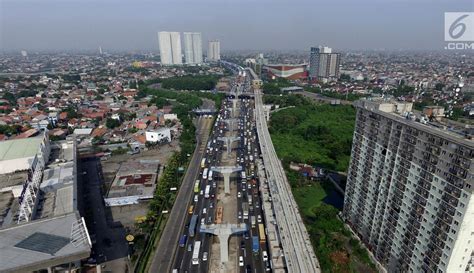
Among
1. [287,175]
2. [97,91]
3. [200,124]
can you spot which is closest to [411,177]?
[287,175]

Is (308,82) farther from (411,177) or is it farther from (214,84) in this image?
(411,177)

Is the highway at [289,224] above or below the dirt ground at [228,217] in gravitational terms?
above

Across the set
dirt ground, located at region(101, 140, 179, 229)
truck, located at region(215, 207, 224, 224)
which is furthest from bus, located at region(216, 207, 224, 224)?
dirt ground, located at region(101, 140, 179, 229)

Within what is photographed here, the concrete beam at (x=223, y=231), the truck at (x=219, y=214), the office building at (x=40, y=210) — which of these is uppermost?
the office building at (x=40, y=210)

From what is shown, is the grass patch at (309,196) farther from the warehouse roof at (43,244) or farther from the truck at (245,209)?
the warehouse roof at (43,244)

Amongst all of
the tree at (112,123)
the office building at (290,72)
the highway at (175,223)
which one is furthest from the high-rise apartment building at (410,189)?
the office building at (290,72)

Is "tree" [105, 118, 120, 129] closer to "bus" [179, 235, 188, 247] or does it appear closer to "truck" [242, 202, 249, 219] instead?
"truck" [242, 202, 249, 219]

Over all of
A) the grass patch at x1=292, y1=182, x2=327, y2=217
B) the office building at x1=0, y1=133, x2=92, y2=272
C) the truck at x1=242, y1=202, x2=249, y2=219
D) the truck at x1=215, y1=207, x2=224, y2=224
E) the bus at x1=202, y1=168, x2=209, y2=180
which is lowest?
the grass patch at x1=292, y1=182, x2=327, y2=217
